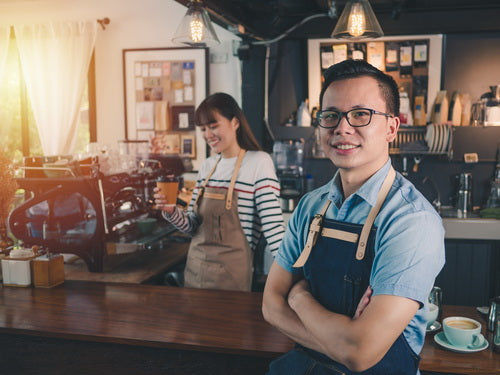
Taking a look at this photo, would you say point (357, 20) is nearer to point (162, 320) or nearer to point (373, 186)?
point (373, 186)

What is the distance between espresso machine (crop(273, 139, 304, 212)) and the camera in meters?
4.72

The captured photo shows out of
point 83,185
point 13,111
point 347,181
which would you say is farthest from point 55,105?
point 347,181

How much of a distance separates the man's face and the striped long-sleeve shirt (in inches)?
47.0

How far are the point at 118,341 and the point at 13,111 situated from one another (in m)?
5.50

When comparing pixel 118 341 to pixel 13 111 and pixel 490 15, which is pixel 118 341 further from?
pixel 13 111

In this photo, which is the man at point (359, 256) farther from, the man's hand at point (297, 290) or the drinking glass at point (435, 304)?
the drinking glass at point (435, 304)

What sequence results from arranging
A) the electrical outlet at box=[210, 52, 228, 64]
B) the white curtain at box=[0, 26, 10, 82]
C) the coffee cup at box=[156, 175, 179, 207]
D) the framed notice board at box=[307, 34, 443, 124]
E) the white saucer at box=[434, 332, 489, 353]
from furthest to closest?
the white curtain at box=[0, 26, 10, 82]
the electrical outlet at box=[210, 52, 228, 64]
the framed notice board at box=[307, 34, 443, 124]
the coffee cup at box=[156, 175, 179, 207]
the white saucer at box=[434, 332, 489, 353]

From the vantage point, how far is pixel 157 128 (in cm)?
584

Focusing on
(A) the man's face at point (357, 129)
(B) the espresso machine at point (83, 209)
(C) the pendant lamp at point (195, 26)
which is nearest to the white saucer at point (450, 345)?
(A) the man's face at point (357, 129)

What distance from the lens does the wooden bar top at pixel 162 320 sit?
1760 millimetres

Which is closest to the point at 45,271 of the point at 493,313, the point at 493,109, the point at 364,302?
the point at 364,302

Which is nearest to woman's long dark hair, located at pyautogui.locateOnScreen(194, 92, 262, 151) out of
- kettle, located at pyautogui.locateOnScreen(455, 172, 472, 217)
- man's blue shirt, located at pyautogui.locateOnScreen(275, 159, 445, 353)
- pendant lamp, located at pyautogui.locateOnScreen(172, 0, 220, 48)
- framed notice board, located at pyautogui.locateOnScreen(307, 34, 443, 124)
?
pendant lamp, located at pyautogui.locateOnScreen(172, 0, 220, 48)

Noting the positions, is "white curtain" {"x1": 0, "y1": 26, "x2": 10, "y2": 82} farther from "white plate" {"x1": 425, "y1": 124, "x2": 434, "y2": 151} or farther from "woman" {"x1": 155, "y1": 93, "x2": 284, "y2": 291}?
"white plate" {"x1": 425, "y1": 124, "x2": 434, "y2": 151}

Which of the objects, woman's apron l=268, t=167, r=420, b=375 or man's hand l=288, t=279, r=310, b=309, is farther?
man's hand l=288, t=279, r=310, b=309
